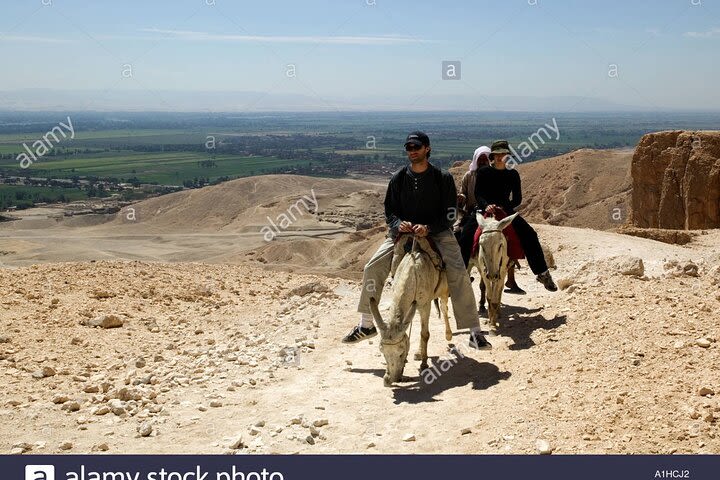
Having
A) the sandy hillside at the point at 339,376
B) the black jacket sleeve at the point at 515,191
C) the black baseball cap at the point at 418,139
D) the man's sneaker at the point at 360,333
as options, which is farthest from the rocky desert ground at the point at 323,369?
the black baseball cap at the point at 418,139

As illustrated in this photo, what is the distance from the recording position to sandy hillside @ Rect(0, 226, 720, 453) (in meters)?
5.67

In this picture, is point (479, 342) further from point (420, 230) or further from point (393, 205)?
point (393, 205)

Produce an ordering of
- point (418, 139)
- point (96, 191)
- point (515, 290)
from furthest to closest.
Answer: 1. point (96, 191)
2. point (515, 290)
3. point (418, 139)

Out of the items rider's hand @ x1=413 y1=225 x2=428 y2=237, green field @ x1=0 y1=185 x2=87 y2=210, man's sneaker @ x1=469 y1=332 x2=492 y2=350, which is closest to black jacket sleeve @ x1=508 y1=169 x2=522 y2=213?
man's sneaker @ x1=469 y1=332 x2=492 y2=350

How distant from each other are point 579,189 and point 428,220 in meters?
33.5

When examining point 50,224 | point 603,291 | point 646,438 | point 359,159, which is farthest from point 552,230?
point 359,159

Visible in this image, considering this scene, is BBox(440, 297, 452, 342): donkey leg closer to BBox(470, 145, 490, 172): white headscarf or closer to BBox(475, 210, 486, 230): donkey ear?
BBox(475, 210, 486, 230): donkey ear

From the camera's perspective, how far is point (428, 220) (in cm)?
798

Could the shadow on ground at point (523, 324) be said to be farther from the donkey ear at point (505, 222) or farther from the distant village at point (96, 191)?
the distant village at point (96, 191)

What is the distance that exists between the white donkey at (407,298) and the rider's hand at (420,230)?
100 millimetres

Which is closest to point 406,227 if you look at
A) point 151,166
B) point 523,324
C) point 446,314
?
point 446,314

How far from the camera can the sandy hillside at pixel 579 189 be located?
36.0 metres

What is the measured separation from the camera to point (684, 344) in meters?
6.64

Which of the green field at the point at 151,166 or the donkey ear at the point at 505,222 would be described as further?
the green field at the point at 151,166
